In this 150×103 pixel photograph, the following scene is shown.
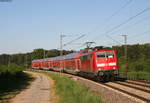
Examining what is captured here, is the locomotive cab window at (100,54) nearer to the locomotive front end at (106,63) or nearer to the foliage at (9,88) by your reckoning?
the locomotive front end at (106,63)

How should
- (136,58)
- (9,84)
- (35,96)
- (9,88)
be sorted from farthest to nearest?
(136,58) < (9,84) < (9,88) < (35,96)

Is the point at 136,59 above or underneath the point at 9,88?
above

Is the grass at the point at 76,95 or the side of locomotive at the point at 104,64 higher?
the side of locomotive at the point at 104,64

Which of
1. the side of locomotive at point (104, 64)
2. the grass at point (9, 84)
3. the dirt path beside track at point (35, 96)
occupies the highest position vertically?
the side of locomotive at point (104, 64)

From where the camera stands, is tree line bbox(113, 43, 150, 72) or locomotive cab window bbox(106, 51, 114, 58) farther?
tree line bbox(113, 43, 150, 72)

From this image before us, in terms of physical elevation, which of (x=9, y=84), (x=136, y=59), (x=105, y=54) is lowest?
(x=9, y=84)

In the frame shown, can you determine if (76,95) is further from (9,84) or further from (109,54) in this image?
(9,84)

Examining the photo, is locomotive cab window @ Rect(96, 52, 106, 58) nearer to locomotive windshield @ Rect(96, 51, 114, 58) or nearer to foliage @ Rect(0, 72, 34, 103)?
locomotive windshield @ Rect(96, 51, 114, 58)

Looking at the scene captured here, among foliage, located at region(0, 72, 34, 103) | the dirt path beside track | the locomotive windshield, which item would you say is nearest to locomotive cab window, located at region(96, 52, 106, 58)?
the locomotive windshield

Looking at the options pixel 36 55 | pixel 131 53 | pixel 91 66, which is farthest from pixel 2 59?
pixel 91 66

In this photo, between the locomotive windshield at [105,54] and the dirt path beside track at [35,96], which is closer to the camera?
the dirt path beside track at [35,96]

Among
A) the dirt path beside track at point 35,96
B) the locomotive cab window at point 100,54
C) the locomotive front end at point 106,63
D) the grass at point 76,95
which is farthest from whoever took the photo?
the locomotive cab window at point 100,54

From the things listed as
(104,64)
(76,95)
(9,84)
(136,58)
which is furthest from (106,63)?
(136,58)

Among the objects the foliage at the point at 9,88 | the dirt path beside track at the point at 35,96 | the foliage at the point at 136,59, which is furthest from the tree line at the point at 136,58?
the dirt path beside track at the point at 35,96
